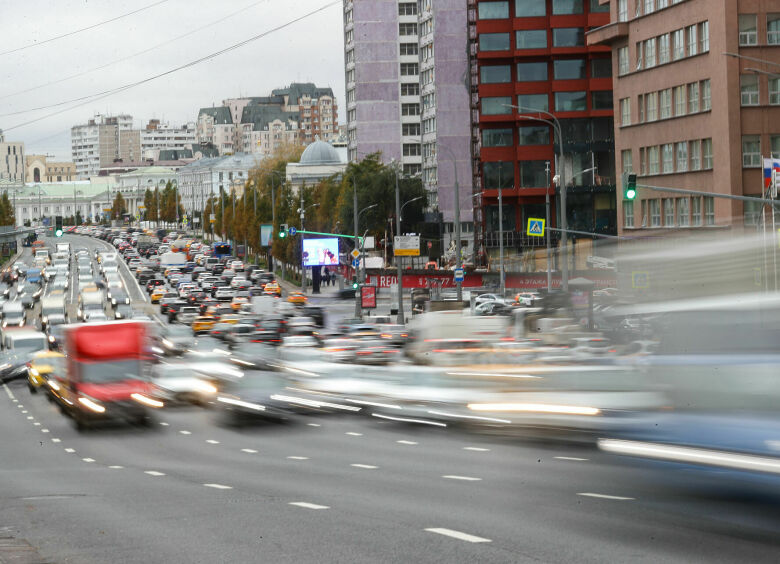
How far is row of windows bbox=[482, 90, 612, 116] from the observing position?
9044 cm

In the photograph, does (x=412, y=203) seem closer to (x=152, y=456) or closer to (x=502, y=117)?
(x=502, y=117)

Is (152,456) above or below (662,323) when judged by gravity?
below

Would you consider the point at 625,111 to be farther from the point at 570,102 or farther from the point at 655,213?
the point at 570,102

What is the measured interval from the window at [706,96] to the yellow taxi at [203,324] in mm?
28209

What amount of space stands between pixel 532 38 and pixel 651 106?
23.3 meters

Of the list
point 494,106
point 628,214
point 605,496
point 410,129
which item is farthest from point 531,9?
point 605,496

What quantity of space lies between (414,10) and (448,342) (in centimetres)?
11002

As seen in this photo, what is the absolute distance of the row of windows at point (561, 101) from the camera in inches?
3561

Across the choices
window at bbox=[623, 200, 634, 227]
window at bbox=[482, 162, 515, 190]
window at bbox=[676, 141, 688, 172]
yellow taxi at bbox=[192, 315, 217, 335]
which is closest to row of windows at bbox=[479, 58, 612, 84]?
window at bbox=[482, 162, 515, 190]

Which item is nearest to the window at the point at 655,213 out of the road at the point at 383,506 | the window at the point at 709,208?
the window at the point at 709,208

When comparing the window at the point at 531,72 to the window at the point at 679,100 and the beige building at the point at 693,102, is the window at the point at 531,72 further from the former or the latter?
the window at the point at 679,100

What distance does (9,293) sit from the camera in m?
100

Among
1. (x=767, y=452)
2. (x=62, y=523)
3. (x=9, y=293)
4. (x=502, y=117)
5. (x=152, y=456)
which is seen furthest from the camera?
(x=9, y=293)

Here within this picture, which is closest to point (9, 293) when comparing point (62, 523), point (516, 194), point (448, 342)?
point (516, 194)
